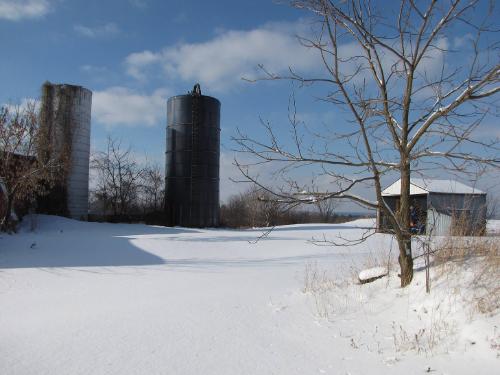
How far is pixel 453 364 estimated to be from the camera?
11.1 ft

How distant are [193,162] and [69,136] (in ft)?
18.6

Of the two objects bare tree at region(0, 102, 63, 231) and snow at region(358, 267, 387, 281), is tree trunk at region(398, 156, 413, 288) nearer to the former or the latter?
snow at region(358, 267, 387, 281)

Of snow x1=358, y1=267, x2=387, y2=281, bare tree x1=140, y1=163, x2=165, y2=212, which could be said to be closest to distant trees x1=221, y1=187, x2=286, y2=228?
bare tree x1=140, y1=163, x2=165, y2=212

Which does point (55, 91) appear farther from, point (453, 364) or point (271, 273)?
point (453, 364)

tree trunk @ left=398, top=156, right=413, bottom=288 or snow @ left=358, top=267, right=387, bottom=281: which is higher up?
tree trunk @ left=398, top=156, right=413, bottom=288

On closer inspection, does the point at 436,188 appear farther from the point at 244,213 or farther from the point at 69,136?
the point at 69,136

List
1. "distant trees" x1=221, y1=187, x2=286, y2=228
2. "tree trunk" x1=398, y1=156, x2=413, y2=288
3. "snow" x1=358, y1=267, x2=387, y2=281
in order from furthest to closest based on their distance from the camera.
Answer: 1. "distant trees" x1=221, y1=187, x2=286, y2=228
2. "snow" x1=358, y1=267, x2=387, y2=281
3. "tree trunk" x1=398, y1=156, x2=413, y2=288

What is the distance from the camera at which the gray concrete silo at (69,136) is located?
18438 millimetres

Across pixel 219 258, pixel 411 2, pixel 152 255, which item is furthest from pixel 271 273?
pixel 411 2

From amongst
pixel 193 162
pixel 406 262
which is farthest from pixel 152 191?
pixel 406 262

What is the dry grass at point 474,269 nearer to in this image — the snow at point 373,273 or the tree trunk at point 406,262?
the tree trunk at point 406,262

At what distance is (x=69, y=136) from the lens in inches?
738

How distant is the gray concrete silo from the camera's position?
18.4 metres

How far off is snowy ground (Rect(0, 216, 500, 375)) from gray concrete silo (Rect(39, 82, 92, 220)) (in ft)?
35.9
